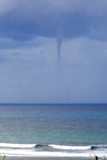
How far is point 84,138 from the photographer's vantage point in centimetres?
5631

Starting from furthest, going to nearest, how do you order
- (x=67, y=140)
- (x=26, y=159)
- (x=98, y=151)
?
(x=67, y=140), (x=98, y=151), (x=26, y=159)

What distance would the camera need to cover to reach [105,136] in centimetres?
5950

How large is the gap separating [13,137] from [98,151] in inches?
961

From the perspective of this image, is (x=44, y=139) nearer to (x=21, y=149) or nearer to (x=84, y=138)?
(x=84, y=138)

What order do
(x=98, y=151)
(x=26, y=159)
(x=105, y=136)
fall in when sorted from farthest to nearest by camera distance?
(x=105, y=136)
(x=98, y=151)
(x=26, y=159)

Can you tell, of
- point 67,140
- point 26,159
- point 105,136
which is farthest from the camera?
point 105,136

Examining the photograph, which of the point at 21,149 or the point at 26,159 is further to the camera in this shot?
the point at 21,149

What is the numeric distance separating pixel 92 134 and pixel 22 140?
33.0 ft

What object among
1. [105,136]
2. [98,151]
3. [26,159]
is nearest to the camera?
[26,159]

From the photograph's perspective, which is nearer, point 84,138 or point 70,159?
point 70,159

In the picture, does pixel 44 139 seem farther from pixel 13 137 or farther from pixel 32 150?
pixel 32 150

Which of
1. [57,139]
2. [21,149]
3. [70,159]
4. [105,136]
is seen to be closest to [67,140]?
[57,139]

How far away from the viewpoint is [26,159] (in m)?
30.3

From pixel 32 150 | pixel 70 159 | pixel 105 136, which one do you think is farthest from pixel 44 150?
pixel 105 136
